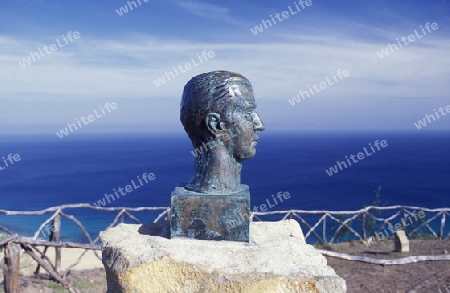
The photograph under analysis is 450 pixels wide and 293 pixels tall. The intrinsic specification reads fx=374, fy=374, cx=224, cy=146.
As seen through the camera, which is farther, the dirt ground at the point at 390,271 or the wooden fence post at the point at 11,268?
the dirt ground at the point at 390,271

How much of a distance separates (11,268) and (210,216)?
2.72m

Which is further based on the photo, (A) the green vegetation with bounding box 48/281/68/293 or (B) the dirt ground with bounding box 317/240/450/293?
(A) the green vegetation with bounding box 48/281/68/293

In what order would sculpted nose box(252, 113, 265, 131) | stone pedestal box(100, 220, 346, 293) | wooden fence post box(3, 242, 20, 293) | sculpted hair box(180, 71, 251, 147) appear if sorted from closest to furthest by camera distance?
stone pedestal box(100, 220, 346, 293)
sculpted hair box(180, 71, 251, 147)
sculpted nose box(252, 113, 265, 131)
wooden fence post box(3, 242, 20, 293)

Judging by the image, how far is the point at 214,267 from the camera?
5.98 ft

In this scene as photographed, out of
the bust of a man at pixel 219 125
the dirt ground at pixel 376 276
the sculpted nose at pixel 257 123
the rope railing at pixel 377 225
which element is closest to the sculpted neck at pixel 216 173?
the bust of a man at pixel 219 125

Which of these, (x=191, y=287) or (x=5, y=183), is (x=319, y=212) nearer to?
(x=191, y=287)

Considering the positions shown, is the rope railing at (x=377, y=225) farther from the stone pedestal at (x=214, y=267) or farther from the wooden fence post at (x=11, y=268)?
the stone pedestal at (x=214, y=267)

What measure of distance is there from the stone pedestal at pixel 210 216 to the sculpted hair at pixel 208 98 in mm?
353

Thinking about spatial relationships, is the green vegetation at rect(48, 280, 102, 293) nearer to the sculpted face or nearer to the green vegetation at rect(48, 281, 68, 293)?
the green vegetation at rect(48, 281, 68, 293)

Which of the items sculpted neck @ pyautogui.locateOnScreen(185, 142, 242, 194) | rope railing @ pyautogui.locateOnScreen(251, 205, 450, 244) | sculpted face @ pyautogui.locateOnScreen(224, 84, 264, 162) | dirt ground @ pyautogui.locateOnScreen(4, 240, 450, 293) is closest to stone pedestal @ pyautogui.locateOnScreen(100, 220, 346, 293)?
sculpted neck @ pyautogui.locateOnScreen(185, 142, 242, 194)

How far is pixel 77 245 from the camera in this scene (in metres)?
4.19

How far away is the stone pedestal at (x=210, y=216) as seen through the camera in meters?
2.04

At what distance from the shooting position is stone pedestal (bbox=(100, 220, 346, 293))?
69.1 inches

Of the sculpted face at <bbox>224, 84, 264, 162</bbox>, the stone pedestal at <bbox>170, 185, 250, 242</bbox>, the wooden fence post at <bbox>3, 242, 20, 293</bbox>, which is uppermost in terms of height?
the sculpted face at <bbox>224, 84, 264, 162</bbox>
